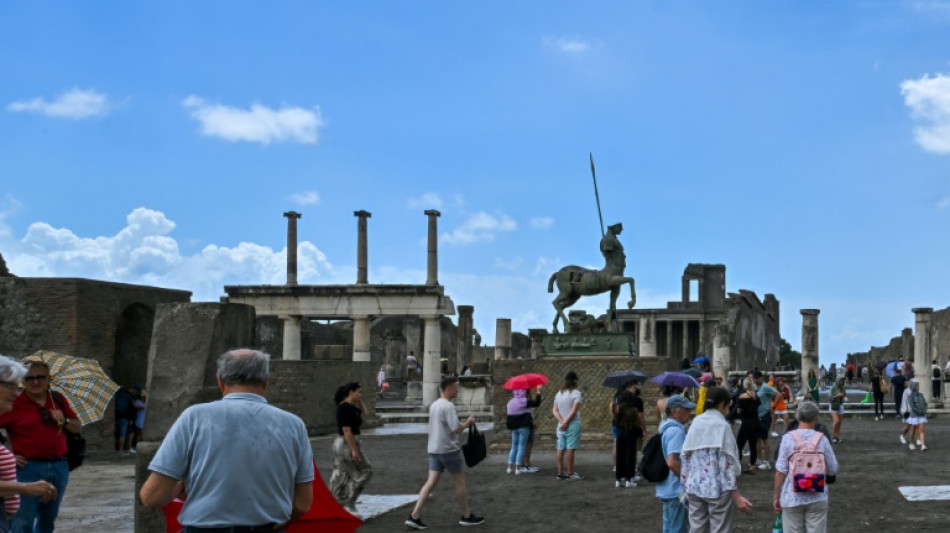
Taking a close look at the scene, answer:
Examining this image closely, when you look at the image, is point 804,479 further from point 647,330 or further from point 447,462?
point 647,330

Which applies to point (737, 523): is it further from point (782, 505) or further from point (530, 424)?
point (530, 424)

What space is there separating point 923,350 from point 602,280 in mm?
14586

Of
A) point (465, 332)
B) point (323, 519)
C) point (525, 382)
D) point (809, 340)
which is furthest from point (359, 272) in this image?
point (323, 519)

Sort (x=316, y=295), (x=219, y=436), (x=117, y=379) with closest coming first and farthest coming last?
(x=219, y=436)
(x=117, y=379)
(x=316, y=295)

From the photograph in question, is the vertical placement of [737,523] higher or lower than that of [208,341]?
lower

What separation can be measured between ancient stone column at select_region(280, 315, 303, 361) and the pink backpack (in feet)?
101

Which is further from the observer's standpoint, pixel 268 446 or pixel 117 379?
pixel 117 379

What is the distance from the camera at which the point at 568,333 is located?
18641 millimetres

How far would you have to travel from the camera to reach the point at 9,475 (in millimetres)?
5445

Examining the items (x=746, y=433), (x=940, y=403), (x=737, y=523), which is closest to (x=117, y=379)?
(x=746, y=433)

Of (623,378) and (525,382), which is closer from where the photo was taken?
(525,382)

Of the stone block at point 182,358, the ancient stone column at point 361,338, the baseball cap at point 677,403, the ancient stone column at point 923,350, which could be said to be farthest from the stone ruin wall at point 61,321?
the ancient stone column at point 923,350

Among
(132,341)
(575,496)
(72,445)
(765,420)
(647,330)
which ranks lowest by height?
(575,496)

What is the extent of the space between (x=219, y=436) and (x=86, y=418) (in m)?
8.98
